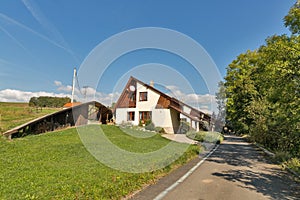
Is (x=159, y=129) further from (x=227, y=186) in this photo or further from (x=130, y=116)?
(x=227, y=186)

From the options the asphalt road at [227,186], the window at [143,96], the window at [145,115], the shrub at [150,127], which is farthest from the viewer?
the window at [143,96]

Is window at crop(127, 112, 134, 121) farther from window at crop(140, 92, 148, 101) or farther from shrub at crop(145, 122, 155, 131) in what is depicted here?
shrub at crop(145, 122, 155, 131)

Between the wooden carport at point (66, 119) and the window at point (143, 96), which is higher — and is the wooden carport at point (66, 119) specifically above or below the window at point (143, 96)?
below

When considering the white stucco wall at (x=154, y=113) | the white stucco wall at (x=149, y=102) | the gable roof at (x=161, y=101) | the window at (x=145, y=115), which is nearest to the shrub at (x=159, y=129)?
the white stucco wall at (x=154, y=113)

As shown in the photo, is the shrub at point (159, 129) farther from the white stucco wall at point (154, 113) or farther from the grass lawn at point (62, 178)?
the grass lawn at point (62, 178)

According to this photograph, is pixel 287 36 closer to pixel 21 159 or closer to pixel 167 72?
pixel 167 72

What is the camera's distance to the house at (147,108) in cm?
2805

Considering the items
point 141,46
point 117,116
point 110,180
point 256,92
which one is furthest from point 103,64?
point 256,92

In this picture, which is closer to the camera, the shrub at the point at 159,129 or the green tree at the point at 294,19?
the green tree at the point at 294,19

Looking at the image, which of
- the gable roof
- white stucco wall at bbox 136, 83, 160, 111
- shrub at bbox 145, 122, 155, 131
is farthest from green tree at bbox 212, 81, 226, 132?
shrub at bbox 145, 122, 155, 131

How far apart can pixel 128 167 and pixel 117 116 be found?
23829 millimetres

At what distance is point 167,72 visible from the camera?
18078mm

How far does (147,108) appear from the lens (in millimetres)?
28641

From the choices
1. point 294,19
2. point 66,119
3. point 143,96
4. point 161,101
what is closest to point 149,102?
point 143,96
